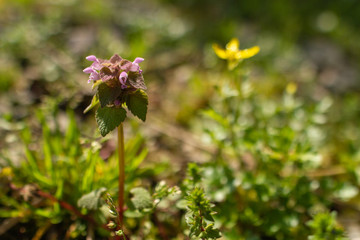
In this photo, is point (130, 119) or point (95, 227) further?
point (130, 119)

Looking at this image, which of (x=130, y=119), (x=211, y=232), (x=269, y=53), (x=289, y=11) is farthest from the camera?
(x=289, y=11)

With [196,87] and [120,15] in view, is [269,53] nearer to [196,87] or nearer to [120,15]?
[196,87]

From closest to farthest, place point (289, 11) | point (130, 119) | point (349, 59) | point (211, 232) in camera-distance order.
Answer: point (211, 232) < point (130, 119) < point (349, 59) < point (289, 11)

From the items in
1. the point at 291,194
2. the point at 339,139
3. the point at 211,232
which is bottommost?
the point at 211,232

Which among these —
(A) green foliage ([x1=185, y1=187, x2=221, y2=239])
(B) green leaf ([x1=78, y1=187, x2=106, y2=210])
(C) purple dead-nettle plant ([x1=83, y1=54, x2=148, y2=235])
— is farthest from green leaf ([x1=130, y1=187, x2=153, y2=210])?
(C) purple dead-nettle plant ([x1=83, y1=54, x2=148, y2=235])

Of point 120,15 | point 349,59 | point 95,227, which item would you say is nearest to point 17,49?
point 120,15

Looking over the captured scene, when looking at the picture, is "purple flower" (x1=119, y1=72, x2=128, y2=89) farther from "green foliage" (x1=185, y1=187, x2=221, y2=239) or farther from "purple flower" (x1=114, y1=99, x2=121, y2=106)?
"green foliage" (x1=185, y1=187, x2=221, y2=239)

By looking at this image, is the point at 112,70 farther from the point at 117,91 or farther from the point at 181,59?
the point at 181,59
